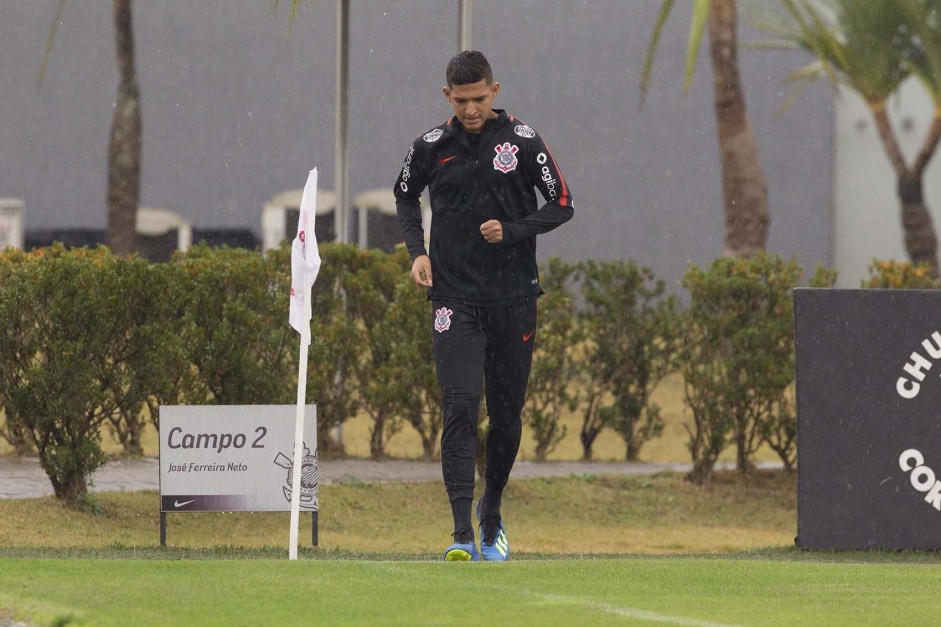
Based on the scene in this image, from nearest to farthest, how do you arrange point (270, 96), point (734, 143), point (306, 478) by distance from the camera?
point (306, 478) → point (270, 96) → point (734, 143)

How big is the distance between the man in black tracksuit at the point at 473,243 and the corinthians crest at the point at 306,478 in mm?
1449

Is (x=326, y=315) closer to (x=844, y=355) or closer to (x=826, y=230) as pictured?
(x=844, y=355)

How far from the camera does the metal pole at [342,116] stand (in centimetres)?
1205

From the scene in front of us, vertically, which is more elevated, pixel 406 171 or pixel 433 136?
pixel 433 136

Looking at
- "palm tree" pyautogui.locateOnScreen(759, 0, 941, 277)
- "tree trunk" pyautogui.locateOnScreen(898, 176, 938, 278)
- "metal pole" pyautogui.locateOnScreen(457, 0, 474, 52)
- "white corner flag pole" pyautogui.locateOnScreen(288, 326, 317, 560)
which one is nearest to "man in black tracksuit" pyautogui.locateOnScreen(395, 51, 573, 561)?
"white corner flag pole" pyautogui.locateOnScreen(288, 326, 317, 560)

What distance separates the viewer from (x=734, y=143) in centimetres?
1509

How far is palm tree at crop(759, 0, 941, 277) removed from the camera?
55.7 ft

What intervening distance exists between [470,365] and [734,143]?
9.75 m

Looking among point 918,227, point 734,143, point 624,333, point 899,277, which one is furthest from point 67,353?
point 918,227

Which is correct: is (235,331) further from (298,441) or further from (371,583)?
(371,583)

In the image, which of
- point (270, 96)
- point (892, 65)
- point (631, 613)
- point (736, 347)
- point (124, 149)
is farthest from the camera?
point (892, 65)

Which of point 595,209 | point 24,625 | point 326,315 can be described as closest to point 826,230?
point 595,209

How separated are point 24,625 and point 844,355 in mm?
4533

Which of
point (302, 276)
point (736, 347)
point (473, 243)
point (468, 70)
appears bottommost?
point (736, 347)
